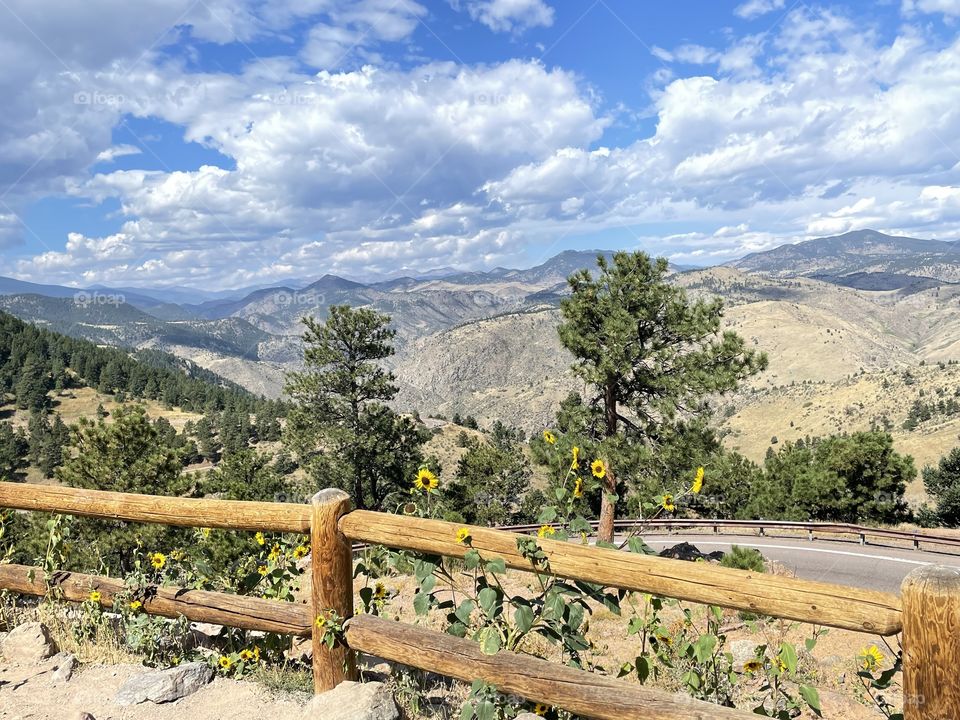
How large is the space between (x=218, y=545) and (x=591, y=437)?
1225 centimetres

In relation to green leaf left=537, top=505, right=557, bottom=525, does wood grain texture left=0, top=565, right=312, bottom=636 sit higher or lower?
lower

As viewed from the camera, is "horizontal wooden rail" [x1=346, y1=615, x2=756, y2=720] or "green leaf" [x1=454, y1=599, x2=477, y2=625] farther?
"green leaf" [x1=454, y1=599, x2=477, y2=625]

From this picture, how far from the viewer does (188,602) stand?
3.84 meters

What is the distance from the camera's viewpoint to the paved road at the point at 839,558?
16208 millimetres

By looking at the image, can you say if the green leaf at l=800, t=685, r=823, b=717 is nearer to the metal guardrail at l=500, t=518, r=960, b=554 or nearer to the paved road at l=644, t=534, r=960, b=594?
the metal guardrail at l=500, t=518, r=960, b=554

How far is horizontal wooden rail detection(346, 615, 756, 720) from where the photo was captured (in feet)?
8.04

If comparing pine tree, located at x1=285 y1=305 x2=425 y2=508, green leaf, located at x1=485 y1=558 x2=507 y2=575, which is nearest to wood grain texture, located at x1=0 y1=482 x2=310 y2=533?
green leaf, located at x1=485 y1=558 x2=507 y2=575

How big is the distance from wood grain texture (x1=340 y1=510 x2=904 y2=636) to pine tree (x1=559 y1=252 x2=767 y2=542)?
13.6 m

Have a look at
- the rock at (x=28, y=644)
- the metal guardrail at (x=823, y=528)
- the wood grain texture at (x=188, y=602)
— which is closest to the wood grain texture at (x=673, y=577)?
the wood grain texture at (x=188, y=602)

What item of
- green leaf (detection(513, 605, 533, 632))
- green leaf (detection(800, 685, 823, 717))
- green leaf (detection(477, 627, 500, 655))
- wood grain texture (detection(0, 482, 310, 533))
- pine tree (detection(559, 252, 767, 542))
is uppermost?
pine tree (detection(559, 252, 767, 542))

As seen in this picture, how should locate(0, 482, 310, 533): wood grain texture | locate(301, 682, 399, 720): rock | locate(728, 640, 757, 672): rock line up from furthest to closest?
locate(728, 640, 757, 672): rock < locate(0, 482, 310, 533): wood grain texture < locate(301, 682, 399, 720): rock

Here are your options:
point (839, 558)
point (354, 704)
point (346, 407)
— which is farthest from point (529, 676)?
point (346, 407)

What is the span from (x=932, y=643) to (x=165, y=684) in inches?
159

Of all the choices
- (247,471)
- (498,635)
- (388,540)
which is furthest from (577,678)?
(247,471)
